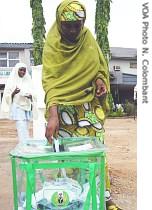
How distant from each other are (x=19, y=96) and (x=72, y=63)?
15.0ft

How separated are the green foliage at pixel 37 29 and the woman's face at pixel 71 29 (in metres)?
26.3

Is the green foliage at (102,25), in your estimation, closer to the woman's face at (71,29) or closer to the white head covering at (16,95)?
the white head covering at (16,95)

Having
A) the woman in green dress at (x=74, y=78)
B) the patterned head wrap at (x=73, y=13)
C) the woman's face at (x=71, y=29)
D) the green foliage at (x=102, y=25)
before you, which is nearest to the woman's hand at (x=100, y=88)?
the woman in green dress at (x=74, y=78)

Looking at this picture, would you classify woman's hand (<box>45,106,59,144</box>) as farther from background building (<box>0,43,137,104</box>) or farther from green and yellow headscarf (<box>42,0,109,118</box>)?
background building (<box>0,43,137,104</box>)

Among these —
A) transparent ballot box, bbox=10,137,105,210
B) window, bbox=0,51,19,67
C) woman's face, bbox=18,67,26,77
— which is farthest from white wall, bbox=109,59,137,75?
transparent ballot box, bbox=10,137,105,210

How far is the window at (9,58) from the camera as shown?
138 feet

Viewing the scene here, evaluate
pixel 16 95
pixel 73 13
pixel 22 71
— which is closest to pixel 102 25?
pixel 22 71

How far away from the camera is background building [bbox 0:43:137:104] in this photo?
4128 centimetres

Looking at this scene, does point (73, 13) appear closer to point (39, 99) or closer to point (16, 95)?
point (16, 95)

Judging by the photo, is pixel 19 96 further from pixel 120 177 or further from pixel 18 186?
pixel 18 186

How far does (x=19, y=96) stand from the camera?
8203 millimetres

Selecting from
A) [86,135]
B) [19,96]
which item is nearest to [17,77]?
[19,96]

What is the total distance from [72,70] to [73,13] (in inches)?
16.1

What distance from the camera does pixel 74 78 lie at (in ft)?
12.2
